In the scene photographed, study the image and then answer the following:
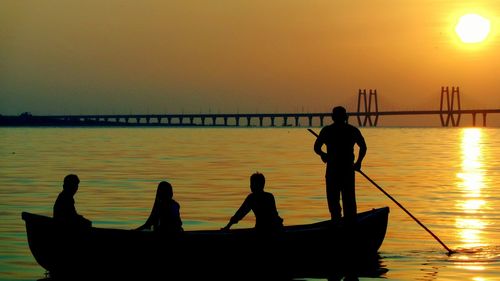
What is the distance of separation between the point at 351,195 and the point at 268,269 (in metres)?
1.87

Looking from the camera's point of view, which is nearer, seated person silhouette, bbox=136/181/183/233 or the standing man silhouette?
seated person silhouette, bbox=136/181/183/233

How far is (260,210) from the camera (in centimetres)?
1585

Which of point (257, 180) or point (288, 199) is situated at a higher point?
point (257, 180)

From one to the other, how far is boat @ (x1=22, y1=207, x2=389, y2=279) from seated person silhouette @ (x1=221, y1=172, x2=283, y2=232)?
0.16m

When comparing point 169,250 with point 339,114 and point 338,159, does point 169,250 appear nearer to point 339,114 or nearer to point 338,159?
point 338,159

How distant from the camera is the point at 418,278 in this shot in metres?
15.7

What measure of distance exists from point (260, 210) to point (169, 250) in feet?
4.83

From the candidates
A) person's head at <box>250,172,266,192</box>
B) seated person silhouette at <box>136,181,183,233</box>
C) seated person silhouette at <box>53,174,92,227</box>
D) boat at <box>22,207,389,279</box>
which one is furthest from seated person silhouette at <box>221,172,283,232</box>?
seated person silhouette at <box>53,174,92,227</box>

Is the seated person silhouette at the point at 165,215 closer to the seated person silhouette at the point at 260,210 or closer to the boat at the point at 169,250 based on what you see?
the boat at the point at 169,250

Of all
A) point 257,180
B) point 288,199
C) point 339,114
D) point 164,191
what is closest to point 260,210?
point 257,180

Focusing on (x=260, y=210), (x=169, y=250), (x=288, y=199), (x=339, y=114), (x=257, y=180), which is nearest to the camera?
(x=257, y=180)

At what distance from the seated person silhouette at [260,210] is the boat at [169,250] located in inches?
6.2

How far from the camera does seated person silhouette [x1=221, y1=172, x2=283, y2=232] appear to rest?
15641 millimetres

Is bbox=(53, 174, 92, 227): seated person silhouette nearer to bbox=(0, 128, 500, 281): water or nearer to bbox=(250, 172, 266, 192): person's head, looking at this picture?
bbox=(0, 128, 500, 281): water
